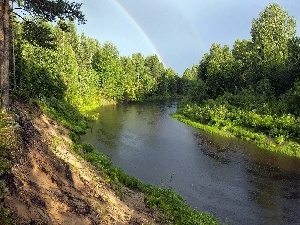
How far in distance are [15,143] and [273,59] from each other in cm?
5963

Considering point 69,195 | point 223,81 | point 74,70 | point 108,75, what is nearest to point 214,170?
point 69,195

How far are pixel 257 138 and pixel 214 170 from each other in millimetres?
16275

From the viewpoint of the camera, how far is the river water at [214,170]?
26.7 meters

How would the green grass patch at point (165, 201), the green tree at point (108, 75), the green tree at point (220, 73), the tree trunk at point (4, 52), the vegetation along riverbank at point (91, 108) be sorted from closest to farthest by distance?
the vegetation along riverbank at point (91, 108) < the tree trunk at point (4, 52) < the green grass patch at point (165, 201) < the green tree at point (220, 73) < the green tree at point (108, 75)

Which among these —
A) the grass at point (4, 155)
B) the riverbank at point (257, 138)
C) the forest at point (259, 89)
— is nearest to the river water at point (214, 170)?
the riverbank at point (257, 138)

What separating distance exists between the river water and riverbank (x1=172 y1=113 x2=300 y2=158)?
1.58m

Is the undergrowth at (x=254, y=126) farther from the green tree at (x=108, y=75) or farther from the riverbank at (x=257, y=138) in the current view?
the green tree at (x=108, y=75)

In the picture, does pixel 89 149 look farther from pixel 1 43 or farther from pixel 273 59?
pixel 273 59

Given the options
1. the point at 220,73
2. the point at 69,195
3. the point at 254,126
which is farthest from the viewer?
the point at 220,73

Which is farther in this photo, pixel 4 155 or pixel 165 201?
pixel 165 201

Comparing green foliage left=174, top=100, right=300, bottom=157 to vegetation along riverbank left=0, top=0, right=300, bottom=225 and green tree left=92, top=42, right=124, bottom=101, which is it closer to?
vegetation along riverbank left=0, top=0, right=300, bottom=225

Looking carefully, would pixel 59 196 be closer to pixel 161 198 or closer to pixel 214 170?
pixel 161 198

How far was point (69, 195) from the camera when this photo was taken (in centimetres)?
1576

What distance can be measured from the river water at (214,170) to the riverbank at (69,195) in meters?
4.86
